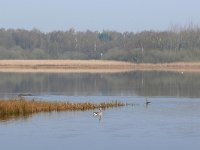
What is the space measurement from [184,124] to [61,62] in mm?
60988

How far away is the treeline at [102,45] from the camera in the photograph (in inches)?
3369

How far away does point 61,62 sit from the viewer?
8125 centimetres

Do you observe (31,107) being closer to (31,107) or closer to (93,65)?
(31,107)

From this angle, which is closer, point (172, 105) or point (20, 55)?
point (172, 105)

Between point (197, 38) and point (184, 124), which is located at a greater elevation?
point (197, 38)

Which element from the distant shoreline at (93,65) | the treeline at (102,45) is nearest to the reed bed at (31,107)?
the distant shoreline at (93,65)

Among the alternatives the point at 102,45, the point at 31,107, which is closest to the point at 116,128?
the point at 31,107

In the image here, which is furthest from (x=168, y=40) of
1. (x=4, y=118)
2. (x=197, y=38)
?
(x=4, y=118)

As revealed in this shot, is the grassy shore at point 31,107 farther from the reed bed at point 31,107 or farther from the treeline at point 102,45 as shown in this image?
the treeline at point 102,45

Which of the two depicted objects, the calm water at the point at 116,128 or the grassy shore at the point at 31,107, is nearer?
the calm water at the point at 116,128

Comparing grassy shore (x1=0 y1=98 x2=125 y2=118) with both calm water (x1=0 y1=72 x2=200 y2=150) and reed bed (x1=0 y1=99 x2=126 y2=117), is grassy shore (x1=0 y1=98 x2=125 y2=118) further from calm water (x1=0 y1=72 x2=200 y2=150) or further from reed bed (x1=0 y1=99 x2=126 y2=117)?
calm water (x1=0 y1=72 x2=200 y2=150)

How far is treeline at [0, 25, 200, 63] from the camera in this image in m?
85.6

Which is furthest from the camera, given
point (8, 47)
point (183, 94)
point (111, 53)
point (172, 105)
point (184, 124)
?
point (8, 47)

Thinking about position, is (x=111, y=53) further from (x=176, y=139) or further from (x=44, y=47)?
(x=176, y=139)
